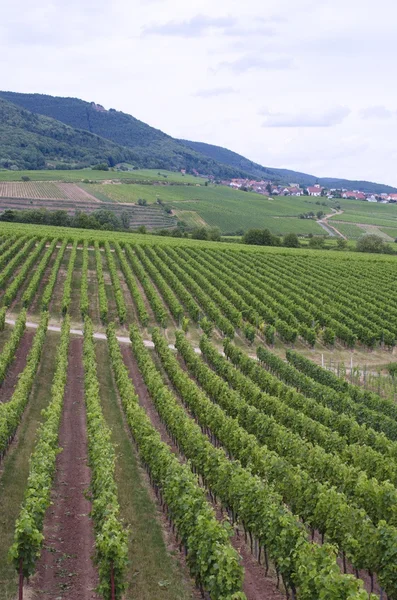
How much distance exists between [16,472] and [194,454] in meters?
6.76

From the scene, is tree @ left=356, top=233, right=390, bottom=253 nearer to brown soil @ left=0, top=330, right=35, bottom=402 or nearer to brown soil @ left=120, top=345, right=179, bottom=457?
brown soil @ left=120, top=345, right=179, bottom=457

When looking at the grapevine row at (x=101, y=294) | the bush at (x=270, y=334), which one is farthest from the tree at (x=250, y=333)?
the grapevine row at (x=101, y=294)

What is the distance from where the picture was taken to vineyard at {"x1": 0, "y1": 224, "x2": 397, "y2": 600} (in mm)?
14289

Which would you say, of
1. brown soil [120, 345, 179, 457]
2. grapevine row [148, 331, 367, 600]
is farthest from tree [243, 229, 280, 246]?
grapevine row [148, 331, 367, 600]

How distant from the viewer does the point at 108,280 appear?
197 feet

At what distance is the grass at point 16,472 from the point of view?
15281 millimetres

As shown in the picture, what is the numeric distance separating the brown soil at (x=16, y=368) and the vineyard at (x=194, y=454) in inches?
5.0

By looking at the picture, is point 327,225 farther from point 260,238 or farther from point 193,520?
point 193,520

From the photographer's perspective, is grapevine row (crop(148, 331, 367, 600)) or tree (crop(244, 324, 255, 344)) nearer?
grapevine row (crop(148, 331, 367, 600))

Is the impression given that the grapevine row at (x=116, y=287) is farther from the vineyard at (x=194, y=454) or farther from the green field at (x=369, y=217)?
the green field at (x=369, y=217)

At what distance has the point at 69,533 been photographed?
57.2 ft

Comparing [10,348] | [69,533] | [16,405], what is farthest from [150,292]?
[69,533]

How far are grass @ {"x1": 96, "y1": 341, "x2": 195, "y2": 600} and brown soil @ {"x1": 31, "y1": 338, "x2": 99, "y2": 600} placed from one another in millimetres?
1169

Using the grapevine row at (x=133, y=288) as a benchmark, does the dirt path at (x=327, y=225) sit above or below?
above
